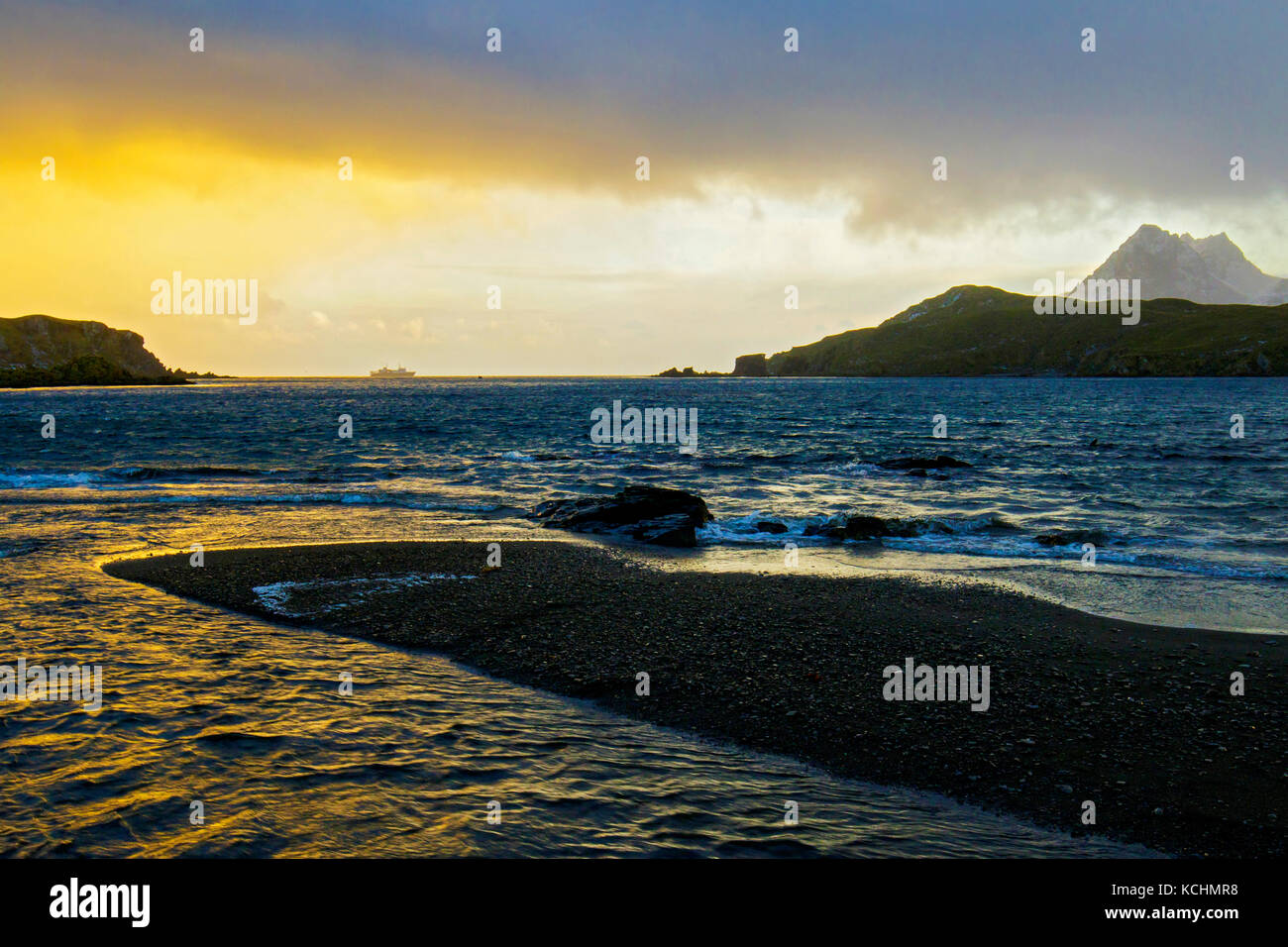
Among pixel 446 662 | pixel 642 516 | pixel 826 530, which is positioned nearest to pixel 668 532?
pixel 642 516

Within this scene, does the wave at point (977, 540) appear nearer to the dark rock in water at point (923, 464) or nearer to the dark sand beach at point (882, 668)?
the dark sand beach at point (882, 668)

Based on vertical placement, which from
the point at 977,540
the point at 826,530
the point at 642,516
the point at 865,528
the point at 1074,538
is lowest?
the point at 977,540

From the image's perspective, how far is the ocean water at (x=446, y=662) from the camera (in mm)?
7223

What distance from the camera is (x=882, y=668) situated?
39.0 ft

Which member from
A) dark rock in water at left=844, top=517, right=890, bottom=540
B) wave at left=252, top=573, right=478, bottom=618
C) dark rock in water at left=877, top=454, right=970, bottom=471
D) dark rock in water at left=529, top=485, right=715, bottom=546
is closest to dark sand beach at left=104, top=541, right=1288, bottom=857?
wave at left=252, top=573, right=478, bottom=618

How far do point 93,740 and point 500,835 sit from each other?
17.7 feet

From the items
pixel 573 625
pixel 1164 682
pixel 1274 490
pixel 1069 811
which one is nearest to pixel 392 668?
pixel 573 625

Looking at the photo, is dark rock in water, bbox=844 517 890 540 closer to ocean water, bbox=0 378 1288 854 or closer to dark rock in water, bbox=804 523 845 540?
dark rock in water, bbox=804 523 845 540

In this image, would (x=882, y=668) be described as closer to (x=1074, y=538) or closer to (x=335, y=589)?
(x=335, y=589)

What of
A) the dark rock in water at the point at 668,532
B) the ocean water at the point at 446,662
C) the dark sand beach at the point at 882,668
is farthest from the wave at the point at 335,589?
the dark rock in water at the point at 668,532

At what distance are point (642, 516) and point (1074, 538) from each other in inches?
531

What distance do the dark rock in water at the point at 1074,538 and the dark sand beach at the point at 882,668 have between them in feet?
25.5

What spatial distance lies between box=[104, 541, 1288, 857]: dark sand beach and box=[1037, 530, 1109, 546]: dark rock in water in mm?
7768
